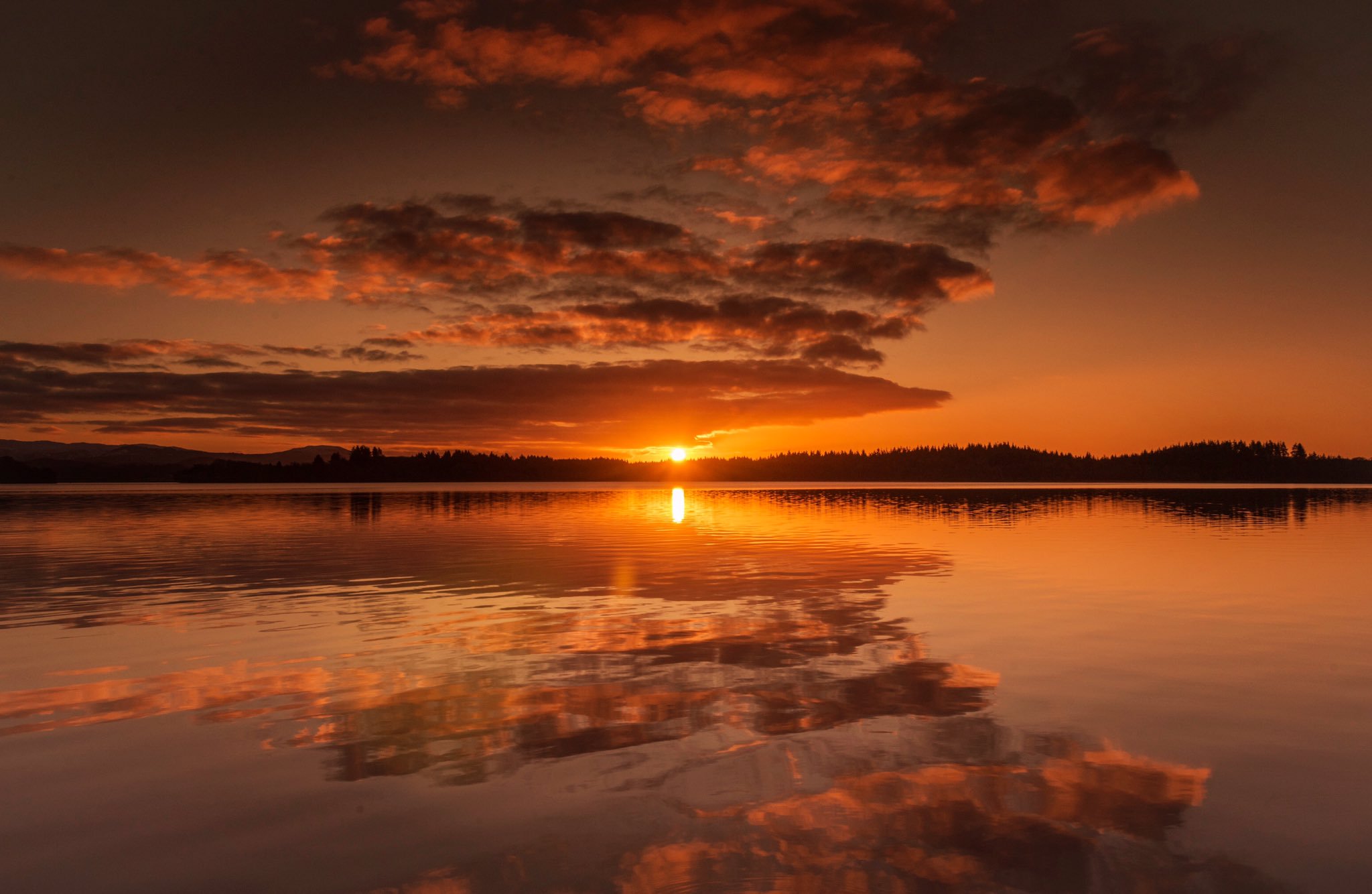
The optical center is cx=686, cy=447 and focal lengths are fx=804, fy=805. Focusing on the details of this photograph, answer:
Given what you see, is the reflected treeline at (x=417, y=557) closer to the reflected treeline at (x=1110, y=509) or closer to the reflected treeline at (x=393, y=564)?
the reflected treeline at (x=393, y=564)

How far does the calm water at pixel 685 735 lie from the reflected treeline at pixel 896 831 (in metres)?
0.04

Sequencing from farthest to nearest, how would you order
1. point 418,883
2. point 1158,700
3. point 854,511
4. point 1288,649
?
point 854,511 < point 1288,649 < point 1158,700 < point 418,883

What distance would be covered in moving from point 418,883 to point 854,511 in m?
74.6

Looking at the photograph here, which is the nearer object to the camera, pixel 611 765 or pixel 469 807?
pixel 469 807

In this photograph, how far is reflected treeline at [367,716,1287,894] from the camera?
7.22 metres

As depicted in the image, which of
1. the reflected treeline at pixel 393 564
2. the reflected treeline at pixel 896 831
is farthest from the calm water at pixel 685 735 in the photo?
the reflected treeline at pixel 393 564

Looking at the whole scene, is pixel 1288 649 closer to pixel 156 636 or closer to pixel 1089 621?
pixel 1089 621

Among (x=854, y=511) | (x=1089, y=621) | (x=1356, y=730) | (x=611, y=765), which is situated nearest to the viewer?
(x=611, y=765)

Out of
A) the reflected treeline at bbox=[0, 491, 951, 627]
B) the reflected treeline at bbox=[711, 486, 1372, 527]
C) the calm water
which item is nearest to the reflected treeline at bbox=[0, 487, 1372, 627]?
the reflected treeline at bbox=[0, 491, 951, 627]

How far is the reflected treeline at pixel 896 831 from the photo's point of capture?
284 inches

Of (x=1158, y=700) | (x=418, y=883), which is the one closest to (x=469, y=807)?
(x=418, y=883)

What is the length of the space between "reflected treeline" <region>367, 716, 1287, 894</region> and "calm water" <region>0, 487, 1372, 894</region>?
39 mm

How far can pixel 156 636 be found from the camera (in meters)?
18.5

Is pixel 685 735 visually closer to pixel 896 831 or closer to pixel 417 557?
pixel 896 831
